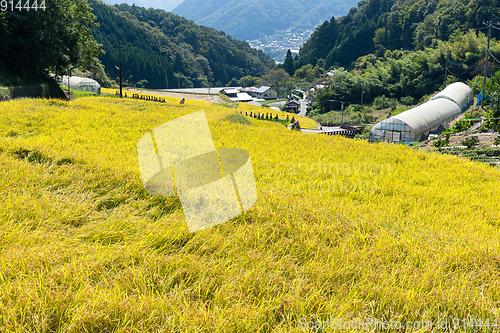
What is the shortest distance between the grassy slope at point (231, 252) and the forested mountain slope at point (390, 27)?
74.2 metres

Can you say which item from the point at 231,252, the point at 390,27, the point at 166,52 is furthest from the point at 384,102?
the point at 166,52

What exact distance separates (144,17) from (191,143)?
12786cm

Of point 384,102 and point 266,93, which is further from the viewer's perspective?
point 266,93

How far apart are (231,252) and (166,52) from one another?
107 meters

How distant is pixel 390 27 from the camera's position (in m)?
86.3

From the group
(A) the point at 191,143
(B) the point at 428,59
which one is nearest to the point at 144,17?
(B) the point at 428,59

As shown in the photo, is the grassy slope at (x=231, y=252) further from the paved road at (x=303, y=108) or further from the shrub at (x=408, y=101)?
the paved road at (x=303, y=108)

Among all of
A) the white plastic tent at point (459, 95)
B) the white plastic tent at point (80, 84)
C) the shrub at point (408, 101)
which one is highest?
the white plastic tent at point (80, 84)

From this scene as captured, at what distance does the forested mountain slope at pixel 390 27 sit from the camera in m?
63.2

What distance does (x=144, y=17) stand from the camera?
115 metres

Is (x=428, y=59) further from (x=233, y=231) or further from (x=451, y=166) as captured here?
(x=233, y=231)

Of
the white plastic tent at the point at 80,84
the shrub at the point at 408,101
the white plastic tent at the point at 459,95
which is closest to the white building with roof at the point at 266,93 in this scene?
the shrub at the point at 408,101
